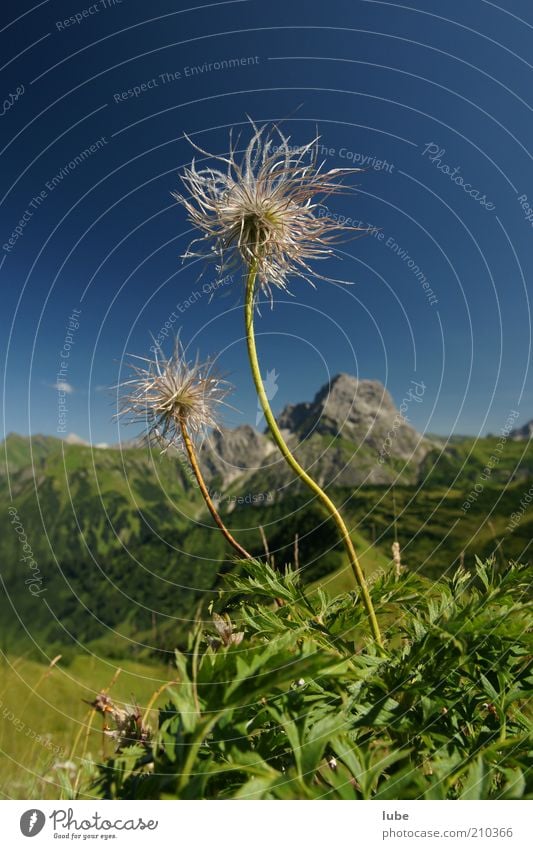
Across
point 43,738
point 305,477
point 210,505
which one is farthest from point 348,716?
point 43,738

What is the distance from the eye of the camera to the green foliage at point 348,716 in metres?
1.26

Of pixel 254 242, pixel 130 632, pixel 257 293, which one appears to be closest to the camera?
pixel 254 242

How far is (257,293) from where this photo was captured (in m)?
2.78

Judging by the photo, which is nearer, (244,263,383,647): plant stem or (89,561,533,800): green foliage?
(89,561,533,800): green foliage

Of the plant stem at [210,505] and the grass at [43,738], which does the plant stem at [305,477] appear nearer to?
the plant stem at [210,505]

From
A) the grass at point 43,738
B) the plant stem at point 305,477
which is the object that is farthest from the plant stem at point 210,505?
the grass at point 43,738

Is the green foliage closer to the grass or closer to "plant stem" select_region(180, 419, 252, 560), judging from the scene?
the grass

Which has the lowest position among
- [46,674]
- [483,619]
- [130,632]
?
[130,632]

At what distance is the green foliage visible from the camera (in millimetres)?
1262

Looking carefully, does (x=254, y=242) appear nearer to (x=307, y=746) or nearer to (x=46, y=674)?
(x=307, y=746)

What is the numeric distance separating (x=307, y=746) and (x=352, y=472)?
538 ft

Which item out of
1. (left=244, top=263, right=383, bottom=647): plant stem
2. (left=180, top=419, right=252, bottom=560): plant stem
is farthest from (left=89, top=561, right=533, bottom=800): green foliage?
(left=180, top=419, right=252, bottom=560): plant stem

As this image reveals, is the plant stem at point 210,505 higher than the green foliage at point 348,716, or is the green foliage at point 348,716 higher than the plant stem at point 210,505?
the plant stem at point 210,505
